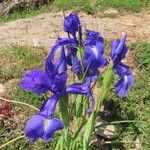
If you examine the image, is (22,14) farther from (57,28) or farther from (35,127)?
(35,127)

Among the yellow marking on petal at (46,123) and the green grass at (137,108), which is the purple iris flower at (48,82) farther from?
the green grass at (137,108)

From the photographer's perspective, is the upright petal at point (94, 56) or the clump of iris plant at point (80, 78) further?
the upright petal at point (94, 56)

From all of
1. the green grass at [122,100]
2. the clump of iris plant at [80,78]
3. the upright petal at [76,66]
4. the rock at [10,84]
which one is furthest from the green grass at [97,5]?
the upright petal at [76,66]

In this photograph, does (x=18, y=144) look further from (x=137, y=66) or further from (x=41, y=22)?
(x=41, y=22)

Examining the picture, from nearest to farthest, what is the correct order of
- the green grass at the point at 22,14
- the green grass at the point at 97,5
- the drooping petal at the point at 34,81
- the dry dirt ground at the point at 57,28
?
the drooping petal at the point at 34,81 → the dry dirt ground at the point at 57,28 → the green grass at the point at 97,5 → the green grass at the point at 22,14

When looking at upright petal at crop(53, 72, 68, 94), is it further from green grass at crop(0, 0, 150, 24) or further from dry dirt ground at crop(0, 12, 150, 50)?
green grass at crop(0, 0, 150, 24)

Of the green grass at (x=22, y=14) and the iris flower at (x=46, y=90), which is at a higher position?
the iris flower at (x=46, y=90)

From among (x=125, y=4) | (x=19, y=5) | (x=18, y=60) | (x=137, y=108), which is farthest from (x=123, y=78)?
(x=19, y=5)
